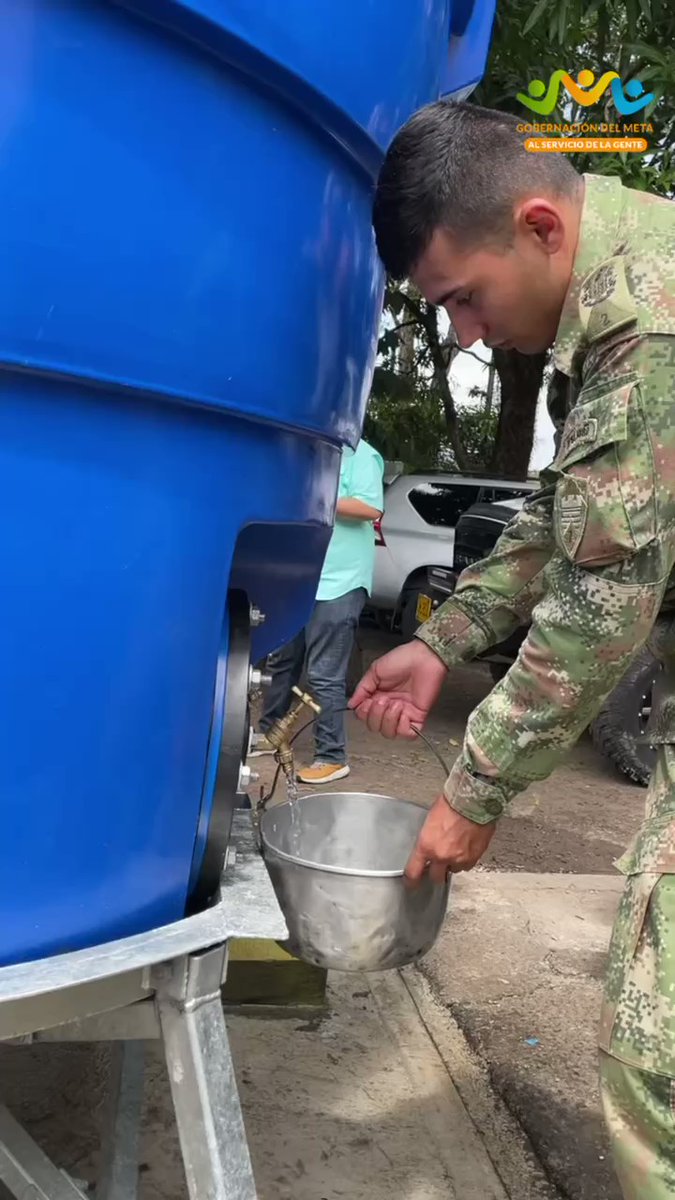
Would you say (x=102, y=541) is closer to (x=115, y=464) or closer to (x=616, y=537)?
(x=115, y=464)

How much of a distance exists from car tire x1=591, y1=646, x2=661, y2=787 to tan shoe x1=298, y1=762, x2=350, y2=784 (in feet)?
4.37

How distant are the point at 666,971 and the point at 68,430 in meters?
0.96

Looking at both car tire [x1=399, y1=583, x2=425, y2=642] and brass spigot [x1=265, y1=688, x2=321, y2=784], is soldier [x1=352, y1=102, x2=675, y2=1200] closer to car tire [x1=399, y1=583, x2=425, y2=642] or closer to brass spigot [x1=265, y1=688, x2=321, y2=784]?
brass spigot [x1=265, y1=688, x2=321, y2=784]

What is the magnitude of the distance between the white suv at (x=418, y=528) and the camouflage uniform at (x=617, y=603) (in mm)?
5810

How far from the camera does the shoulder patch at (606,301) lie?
1250 millimetres

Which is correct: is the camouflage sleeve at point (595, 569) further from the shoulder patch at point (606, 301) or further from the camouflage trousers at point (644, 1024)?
the camouflage trousers at point (644, 1024)

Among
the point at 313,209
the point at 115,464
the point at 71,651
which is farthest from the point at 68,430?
the point at 313,209

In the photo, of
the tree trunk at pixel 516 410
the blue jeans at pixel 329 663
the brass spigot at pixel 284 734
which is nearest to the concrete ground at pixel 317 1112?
the brass spigot at pixel 284 734

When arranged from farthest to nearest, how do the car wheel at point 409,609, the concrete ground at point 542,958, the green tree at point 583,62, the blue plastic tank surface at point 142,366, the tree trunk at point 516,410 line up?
the tree trunk at point 516,410
the car wheel at point 409,609
the green tree at point 583,62
the concrete ground at point 542,958
the blue plastic tank surface at point 142,366

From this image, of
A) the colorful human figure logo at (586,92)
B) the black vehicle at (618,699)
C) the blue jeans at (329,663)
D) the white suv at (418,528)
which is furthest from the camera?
the white suv at (418,528)

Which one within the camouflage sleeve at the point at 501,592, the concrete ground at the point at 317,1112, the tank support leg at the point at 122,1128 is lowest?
the concrete ground at the point at 317,1112

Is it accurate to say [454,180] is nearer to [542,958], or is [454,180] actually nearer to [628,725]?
[542,958]

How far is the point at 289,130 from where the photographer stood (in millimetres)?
1053

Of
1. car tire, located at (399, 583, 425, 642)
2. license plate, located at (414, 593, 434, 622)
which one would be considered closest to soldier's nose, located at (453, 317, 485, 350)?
license plate, located at (414, 593, 434, 622)
